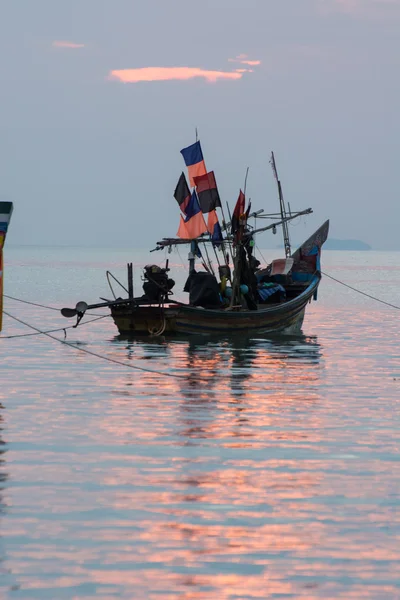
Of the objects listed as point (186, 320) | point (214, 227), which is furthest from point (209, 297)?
point (214, 227)

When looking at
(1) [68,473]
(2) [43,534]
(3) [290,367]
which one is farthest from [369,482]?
(3) [290,367]

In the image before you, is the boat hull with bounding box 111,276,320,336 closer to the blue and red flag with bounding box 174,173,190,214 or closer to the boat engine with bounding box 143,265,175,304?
the boat engine with bounding box 143,265,175,304

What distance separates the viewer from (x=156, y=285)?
32.7m

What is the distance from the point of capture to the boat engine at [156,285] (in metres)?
32.7

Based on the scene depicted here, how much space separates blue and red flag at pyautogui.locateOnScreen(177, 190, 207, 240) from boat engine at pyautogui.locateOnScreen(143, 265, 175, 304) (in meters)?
4.98

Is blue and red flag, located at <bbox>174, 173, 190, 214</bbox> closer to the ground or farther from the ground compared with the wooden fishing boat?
farther from the ground

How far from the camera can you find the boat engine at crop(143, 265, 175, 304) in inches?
1287

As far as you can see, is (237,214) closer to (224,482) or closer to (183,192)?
(183,192)

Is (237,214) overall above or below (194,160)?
below

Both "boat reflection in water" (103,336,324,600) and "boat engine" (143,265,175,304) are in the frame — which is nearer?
"boat reflection in water" (103,336,324,600)

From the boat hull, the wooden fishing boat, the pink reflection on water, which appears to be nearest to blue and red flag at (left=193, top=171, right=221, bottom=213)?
the wooden fishing boat

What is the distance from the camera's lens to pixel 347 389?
2200cm

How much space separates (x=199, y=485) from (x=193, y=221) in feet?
85.8

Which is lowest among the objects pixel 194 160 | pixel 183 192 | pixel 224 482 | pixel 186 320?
pixel 224 482
